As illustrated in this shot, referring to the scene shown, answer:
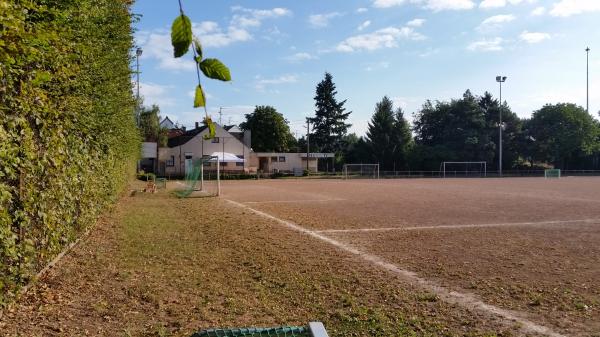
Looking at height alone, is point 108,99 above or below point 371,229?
above

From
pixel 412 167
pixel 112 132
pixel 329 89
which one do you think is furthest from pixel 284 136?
pixel 112 132

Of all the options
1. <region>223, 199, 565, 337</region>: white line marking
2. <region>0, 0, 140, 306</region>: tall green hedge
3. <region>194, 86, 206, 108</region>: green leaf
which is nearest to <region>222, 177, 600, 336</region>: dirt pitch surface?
<region>223, 199, 565, 337</region>: white line marking

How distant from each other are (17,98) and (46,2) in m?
1.83

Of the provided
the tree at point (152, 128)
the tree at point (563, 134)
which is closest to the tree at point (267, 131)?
the tree at point (152, 128)

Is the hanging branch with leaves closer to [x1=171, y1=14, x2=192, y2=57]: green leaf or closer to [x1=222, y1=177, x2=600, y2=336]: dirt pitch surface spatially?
[x1=171, y1=14, x2=192, y2=57]: green leaf

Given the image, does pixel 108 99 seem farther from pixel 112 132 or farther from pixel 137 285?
pixel 137 285

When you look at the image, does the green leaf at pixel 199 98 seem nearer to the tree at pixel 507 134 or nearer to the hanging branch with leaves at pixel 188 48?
the hanging branch with leaves at pixel 188 48

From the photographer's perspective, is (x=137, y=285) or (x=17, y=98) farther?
(x=137, y=285)

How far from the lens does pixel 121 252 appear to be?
8.04m

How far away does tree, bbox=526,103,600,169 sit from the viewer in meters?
64.2

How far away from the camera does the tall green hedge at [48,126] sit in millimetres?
3845

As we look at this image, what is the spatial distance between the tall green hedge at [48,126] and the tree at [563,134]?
6731cm

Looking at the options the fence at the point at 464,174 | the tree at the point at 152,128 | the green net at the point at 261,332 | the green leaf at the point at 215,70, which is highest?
the tree at the point at 152,128

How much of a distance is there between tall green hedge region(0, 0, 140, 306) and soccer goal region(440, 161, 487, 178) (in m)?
58.7
